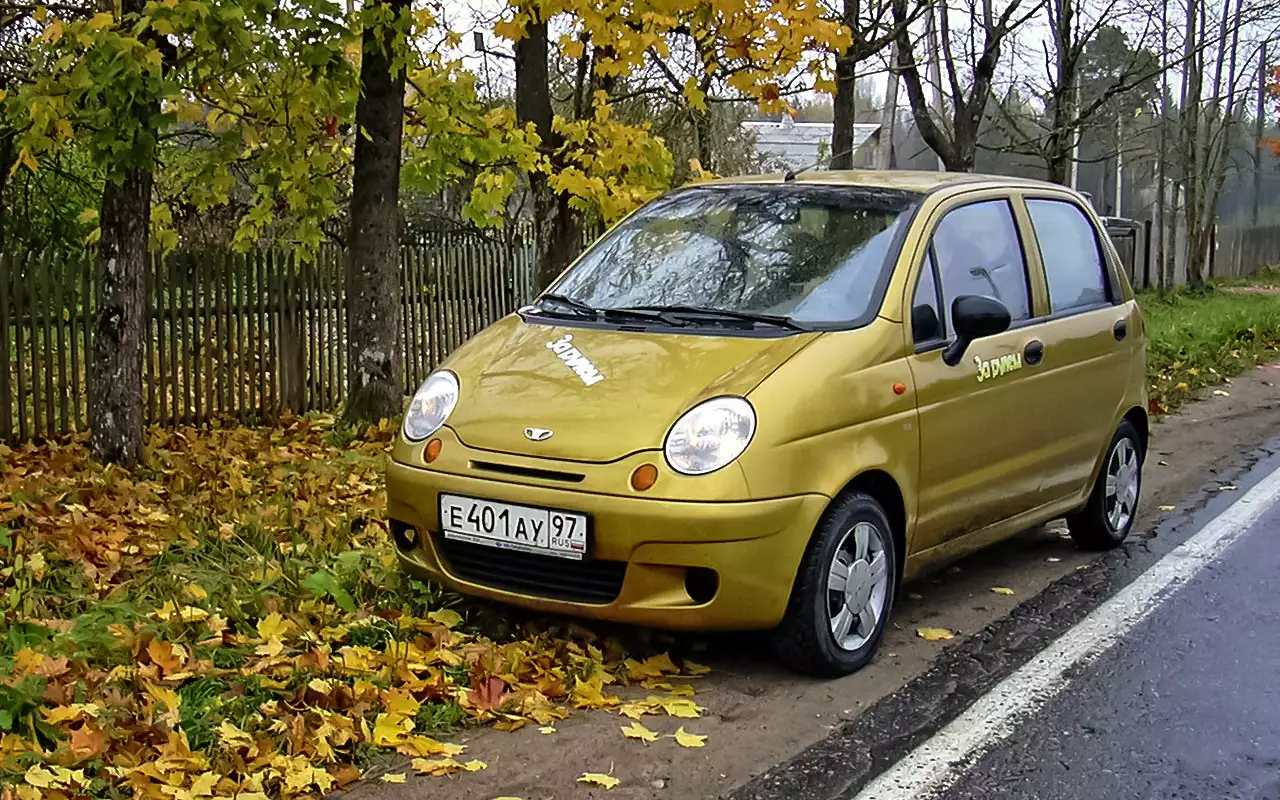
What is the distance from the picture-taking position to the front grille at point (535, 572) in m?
4.45

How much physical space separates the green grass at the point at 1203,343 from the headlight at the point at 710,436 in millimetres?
8068

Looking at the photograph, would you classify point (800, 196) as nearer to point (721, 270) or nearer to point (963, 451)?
point (721, 270)

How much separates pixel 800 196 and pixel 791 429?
62.2 inches

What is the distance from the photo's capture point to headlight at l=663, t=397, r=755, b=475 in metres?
4.34

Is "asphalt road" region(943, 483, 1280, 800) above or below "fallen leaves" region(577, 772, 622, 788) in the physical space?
below

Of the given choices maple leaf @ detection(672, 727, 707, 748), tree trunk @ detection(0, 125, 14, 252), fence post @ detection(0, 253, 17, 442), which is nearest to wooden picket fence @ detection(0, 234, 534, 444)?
fence post @ detection(0, 253, 17, 442)

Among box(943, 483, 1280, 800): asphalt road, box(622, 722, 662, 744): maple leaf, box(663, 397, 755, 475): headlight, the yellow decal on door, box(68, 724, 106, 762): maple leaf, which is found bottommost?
box(943, 483, 1280, 800): asphalt road

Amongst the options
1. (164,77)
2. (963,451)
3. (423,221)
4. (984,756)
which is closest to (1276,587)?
(963,451)

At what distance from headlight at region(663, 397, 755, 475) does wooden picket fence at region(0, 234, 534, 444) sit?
588cm

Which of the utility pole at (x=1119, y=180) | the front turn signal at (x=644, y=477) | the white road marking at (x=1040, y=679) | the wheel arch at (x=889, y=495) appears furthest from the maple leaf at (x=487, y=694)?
the utility pole at (x=1119, y=180)

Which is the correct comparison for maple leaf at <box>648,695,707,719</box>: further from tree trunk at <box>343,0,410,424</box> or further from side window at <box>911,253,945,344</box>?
tree trunk at <box>343,0,410,424</box>

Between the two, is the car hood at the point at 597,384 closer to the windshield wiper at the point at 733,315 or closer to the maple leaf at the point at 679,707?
the windshield wiper at the point at 733,315

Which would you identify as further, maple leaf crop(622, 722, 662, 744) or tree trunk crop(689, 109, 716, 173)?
tree trunk crop(689, 109, 716, 173)

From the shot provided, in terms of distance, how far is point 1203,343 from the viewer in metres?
14.9
